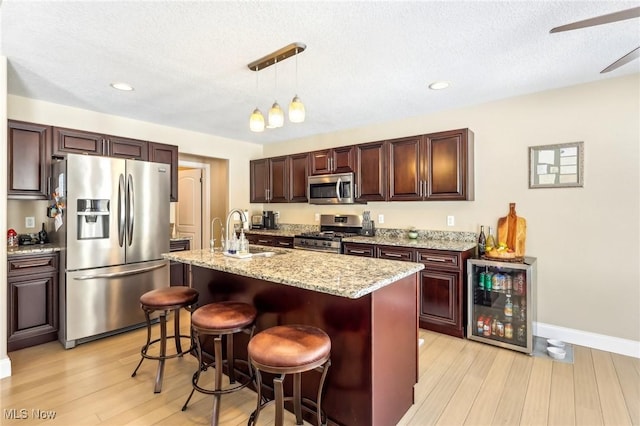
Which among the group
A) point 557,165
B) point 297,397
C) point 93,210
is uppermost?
point 557,165

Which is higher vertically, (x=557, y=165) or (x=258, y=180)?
(x=258, y=180)

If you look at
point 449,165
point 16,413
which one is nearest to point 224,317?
point 16,413

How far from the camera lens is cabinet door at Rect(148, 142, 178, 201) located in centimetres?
397

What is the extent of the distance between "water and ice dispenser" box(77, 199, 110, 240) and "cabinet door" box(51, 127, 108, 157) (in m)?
0.70

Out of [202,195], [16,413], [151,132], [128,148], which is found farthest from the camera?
[202,195]

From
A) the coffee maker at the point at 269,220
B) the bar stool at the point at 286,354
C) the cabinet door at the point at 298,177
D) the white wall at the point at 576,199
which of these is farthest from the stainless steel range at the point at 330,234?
the bar stool at the point at 286,354

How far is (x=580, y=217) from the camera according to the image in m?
3.01

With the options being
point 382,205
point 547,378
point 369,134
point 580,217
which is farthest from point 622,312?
point 369,134

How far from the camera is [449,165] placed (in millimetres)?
3484

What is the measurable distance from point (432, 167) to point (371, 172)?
2.63 ft

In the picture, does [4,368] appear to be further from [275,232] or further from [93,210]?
[275,232]

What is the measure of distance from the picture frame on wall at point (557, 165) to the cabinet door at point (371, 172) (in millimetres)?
1574

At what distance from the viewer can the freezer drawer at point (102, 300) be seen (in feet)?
9.76

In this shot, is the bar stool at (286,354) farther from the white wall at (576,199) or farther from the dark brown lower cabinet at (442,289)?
the white wall at (576,199)
